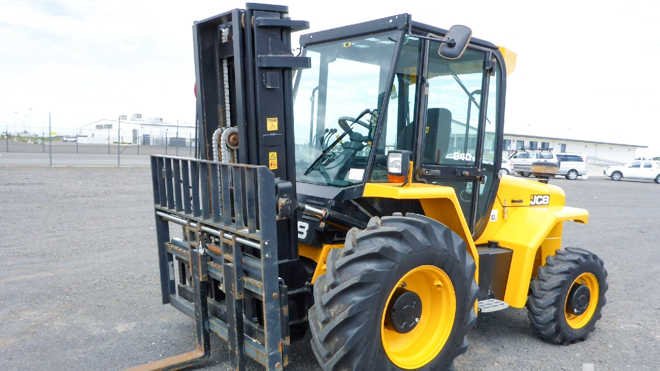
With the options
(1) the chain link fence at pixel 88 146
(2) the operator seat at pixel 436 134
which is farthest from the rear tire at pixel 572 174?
(2) the operator seat at pixel 436 134

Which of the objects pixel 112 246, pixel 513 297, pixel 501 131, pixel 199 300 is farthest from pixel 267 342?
pixel 112 246

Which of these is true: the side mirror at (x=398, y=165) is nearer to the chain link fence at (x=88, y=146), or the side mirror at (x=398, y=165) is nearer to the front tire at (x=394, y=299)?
the front tire at (x=394, y=299)

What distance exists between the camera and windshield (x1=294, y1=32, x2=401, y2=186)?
3.68 m

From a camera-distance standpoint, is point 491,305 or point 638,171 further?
point 638,171

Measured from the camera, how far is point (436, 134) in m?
4.02

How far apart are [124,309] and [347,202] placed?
288 cm

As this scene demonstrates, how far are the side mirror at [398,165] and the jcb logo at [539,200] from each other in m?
2.16

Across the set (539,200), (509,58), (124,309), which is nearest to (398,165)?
(509,58)

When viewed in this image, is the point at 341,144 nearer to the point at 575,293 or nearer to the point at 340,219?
the point at 340,219

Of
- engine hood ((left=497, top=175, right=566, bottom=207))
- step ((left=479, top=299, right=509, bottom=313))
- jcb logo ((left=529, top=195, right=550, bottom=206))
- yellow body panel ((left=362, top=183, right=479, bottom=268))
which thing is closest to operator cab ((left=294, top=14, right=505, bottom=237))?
yellow body panel ((left=362, top=183, right=479, bottom=268))

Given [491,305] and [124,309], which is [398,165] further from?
[124,309]

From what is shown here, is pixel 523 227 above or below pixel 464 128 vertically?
below

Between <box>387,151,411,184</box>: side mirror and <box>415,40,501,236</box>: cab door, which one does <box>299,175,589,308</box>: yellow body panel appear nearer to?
<box>387,151,411,184</box>: side mirror

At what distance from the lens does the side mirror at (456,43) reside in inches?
132
